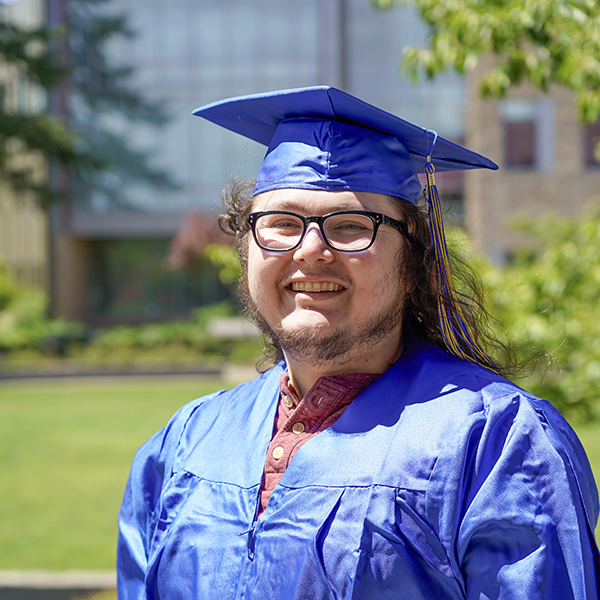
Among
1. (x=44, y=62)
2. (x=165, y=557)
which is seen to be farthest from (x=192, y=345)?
(x=165, y=557)

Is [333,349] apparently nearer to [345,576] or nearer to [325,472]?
[325,472]

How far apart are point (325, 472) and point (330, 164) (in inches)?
28.2

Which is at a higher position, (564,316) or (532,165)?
(532,165)

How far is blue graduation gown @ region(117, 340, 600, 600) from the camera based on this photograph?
134 centimetres

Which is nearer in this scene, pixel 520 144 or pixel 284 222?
pixel 284 222

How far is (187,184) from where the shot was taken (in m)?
27.4

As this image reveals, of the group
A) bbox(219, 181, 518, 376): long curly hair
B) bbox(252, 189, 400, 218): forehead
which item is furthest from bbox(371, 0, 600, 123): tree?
bbox(252, 189, 400, 218): forehead

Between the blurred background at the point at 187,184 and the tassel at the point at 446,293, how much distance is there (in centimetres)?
72

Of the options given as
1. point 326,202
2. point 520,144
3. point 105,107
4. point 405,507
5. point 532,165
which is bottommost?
point 405,507

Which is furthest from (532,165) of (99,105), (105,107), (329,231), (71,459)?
(329,231)

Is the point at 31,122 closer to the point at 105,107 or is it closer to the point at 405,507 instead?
the point at 105,107

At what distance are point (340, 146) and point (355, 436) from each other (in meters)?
0.69

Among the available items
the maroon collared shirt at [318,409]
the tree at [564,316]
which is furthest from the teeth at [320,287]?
the tree at [564,316]

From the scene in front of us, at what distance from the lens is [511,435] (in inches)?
55.7
